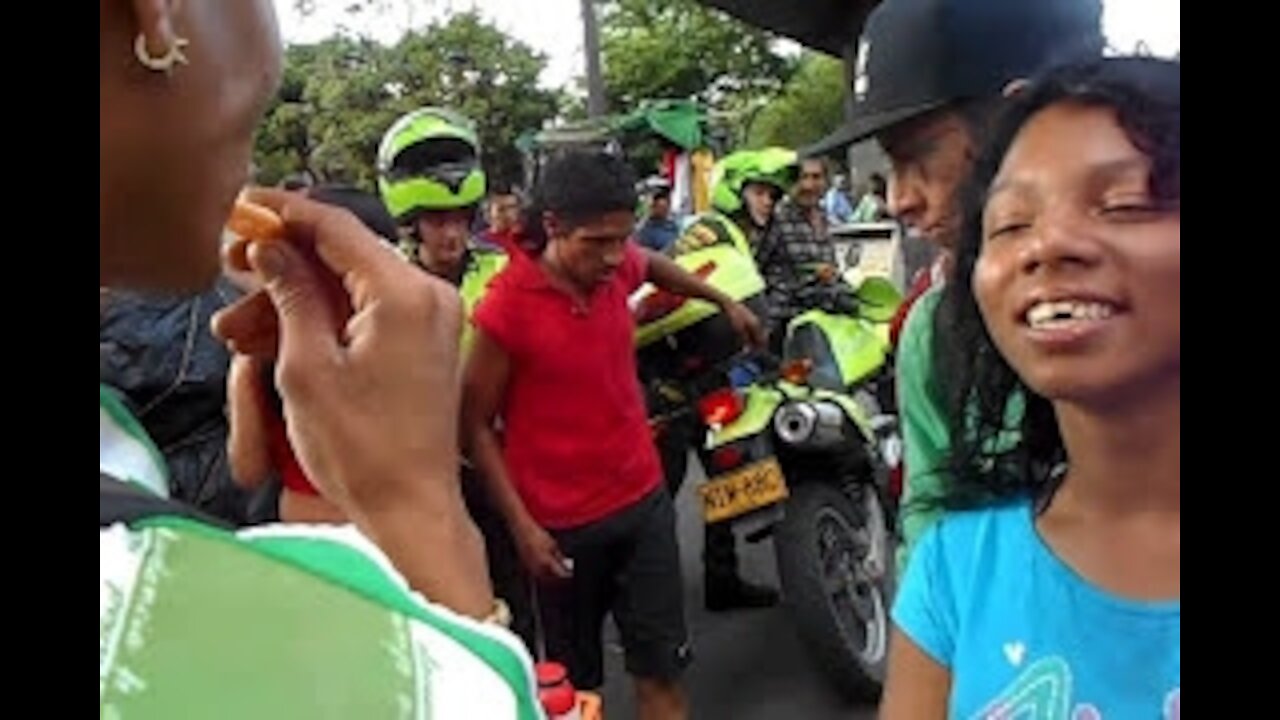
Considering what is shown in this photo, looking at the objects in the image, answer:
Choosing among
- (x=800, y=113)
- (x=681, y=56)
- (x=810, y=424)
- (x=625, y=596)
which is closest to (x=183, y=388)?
(x=625, y=596)

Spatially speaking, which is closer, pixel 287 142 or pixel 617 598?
pixel 617 598

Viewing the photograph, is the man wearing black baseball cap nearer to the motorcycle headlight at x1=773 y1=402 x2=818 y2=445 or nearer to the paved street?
the motorcycle headlight at x1=773 y1=402 x2=818 y2=445

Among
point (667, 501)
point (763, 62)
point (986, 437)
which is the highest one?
point (763, 62)

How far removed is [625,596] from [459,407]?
2229 mm

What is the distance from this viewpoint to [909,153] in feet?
6.31

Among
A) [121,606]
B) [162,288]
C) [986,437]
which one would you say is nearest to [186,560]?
[121,606]

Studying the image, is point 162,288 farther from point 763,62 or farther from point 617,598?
point 763,62

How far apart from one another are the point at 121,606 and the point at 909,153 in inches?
58.2

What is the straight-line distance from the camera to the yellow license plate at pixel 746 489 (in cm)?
405

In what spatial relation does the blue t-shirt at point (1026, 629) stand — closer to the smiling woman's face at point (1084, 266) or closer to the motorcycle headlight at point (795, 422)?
the smiling woman's face at point (1084, 266)

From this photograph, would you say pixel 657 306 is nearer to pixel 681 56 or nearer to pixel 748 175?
pixel 748 175

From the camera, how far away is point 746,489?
409cm

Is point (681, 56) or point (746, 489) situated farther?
point (681, 56)
